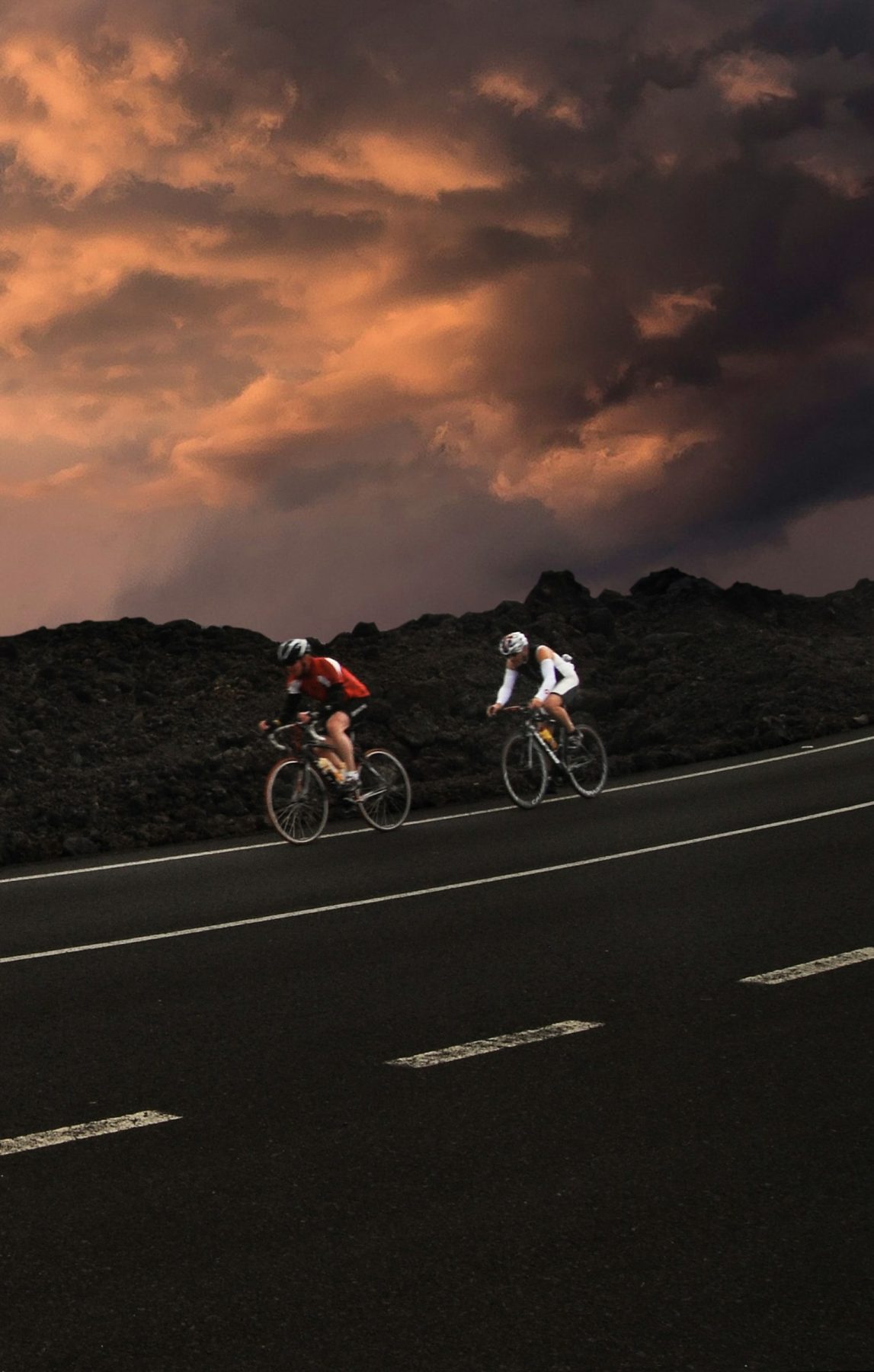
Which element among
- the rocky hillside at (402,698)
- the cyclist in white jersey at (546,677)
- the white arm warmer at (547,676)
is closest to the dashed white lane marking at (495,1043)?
the cyclist in white jersey at (546,677)

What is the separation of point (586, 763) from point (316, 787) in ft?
12.7

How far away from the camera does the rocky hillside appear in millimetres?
22359

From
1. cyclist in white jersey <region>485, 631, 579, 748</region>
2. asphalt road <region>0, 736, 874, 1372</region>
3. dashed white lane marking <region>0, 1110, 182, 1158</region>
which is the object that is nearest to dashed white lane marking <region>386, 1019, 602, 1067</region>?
asphalt road <region>0, 736, 874, 1372</region>

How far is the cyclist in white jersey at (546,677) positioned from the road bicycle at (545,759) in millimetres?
106

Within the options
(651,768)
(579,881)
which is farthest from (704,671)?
(579,881)

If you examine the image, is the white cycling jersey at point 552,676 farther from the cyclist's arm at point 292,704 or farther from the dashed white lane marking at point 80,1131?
the dashed white lane marking at point 80,1131

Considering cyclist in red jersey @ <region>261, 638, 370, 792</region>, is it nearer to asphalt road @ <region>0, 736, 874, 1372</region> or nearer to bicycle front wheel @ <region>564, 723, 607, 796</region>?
bicycle front wheel @ <region>564, 723, 607, 796</region>

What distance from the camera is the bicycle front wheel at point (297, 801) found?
645 inches

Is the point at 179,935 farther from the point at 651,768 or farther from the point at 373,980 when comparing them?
the point at 651,768

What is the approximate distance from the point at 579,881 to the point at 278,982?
3756 mm

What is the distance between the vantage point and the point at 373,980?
8758mm

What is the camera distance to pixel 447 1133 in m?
5.85

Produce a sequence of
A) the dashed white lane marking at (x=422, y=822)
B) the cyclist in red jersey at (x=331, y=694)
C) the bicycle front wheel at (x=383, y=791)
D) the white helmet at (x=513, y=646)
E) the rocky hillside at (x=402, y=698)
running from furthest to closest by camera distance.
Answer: the rocky hillside at (x=402, y=698)
the white helmet at (x=513, y=646)
the bicycle front wheel at (x=383, y=791)
the cyclist in red jersey at (x=331, y=694)
the dashed white lane marking at (x=422, y=822)

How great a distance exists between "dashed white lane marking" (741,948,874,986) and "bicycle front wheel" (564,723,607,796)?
10.1m
